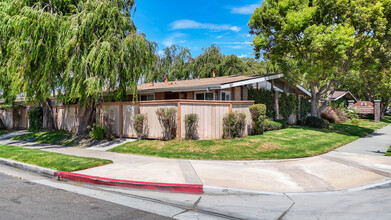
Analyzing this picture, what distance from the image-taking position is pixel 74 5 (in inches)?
507

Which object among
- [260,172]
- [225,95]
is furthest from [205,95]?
[260,172]

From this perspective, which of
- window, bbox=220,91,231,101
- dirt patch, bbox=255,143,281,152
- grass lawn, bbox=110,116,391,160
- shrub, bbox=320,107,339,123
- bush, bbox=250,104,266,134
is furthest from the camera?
shrub, bbox=320,107,339,123

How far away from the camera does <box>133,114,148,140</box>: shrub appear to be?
1233 cm

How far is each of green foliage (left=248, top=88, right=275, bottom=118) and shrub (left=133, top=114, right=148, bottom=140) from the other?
7.48 m

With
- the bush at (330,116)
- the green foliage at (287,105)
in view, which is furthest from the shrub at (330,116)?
the green foliage at (287,105)

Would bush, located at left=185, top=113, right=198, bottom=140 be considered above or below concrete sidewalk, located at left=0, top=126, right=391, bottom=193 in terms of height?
above

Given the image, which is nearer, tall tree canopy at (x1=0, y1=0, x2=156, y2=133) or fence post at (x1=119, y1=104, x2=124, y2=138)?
tall tree canopy at (x1=0, y1=0, x2=156, y2=133)

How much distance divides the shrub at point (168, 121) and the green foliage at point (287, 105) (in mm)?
10297

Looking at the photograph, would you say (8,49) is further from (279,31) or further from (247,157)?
(279,31)

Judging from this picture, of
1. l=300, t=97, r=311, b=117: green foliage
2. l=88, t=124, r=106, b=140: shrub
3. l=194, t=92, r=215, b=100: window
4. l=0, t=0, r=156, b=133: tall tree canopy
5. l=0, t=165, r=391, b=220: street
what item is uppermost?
l=0, t=0, r=156, b=133: tall tree canopy

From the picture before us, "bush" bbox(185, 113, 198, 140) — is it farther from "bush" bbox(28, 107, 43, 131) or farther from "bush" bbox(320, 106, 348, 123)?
"bush" bbox(320, 106, 348, 123)

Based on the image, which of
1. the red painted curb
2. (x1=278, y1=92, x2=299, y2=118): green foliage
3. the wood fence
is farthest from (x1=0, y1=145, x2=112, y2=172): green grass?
(x1=278, y1=92, x2=299, y2=118): green foliage

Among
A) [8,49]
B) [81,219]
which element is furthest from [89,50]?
[81,219]

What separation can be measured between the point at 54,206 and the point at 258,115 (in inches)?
391
